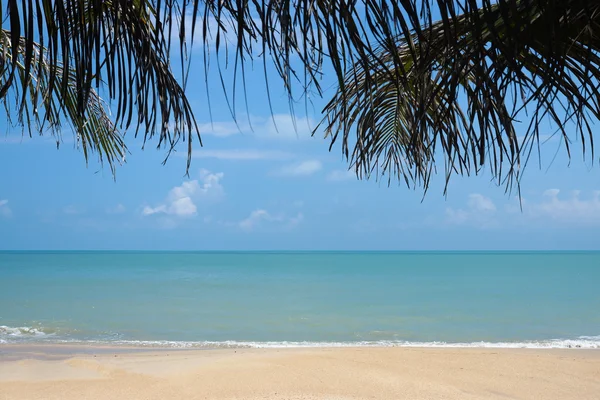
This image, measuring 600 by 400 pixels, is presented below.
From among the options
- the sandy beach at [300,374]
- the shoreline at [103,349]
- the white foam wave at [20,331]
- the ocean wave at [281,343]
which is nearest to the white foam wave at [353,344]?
the ocean wave at [281,343]

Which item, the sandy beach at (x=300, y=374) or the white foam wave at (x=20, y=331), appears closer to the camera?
the sandy beach at (x=300, y=374)

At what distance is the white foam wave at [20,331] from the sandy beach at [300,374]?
213 cm

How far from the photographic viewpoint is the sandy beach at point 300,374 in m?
5.38

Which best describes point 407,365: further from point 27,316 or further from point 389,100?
point 27,316

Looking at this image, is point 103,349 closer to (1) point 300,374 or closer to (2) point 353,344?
(1) point 300,374

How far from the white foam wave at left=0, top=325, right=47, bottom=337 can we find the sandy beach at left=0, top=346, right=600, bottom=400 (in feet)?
6.97

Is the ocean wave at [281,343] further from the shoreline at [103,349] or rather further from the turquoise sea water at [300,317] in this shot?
the shoreline at [103,349]

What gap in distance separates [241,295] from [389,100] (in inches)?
600

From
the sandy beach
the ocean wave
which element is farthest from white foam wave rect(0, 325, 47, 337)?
the sandy beach

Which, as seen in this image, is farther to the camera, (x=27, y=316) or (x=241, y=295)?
(x=241, y=295)

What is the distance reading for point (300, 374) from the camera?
601cm

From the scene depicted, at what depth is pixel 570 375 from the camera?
6.24m

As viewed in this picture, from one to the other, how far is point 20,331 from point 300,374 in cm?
587

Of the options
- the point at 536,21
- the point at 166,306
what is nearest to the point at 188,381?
the point at 536,21
